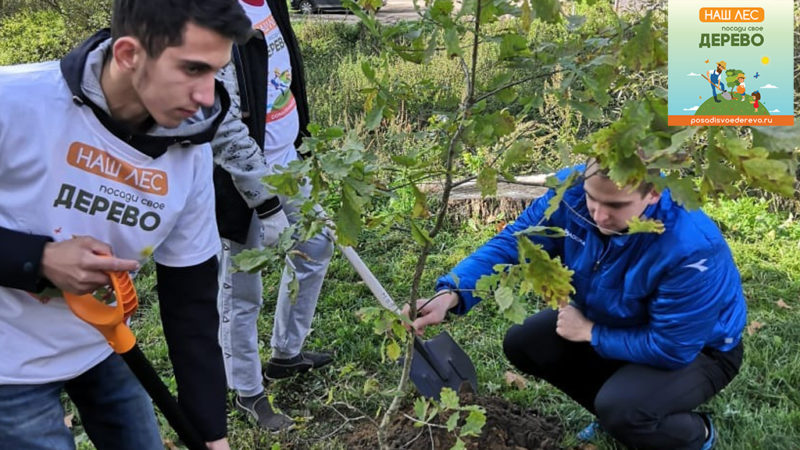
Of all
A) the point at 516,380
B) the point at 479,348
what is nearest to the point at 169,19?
the point at 516,380

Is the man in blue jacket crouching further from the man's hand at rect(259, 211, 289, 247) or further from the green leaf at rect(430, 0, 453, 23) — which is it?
the green leaf at rect(430, 0, 453, 23)

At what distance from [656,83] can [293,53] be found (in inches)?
131

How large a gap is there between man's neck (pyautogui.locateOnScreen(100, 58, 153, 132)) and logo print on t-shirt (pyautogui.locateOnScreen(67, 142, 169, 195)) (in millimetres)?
85

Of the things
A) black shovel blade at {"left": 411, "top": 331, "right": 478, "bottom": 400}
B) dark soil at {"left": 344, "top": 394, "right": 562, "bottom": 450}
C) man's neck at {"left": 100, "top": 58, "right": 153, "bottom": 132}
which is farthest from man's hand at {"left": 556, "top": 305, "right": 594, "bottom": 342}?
man's neck at {"left": 100, "top": 58, "right": 153, "bottom": 132}

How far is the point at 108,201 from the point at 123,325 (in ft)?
0.89

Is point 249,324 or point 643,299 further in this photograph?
point 249,324

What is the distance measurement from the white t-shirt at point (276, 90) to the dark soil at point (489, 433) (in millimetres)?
1071

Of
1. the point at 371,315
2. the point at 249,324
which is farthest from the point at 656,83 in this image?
the point at 371,315

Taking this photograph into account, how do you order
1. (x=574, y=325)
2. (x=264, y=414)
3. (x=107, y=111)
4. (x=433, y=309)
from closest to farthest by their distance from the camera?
(x=107, y=111) → (x=433, y=309) → (x=574, y=325) → (x=264, y=414)

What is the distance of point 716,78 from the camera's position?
12.3ft

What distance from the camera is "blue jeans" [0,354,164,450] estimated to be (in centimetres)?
164

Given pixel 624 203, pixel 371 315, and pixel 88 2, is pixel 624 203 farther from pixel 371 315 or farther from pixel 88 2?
pixel 88 2

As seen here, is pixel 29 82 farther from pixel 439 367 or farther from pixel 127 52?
pixel 439 367

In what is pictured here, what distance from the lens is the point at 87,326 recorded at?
1721mm
